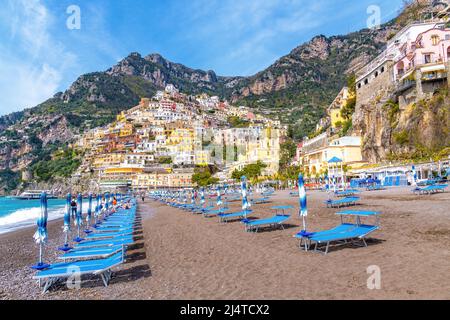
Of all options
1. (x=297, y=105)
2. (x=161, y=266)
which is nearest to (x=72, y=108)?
(x=297, y=105)

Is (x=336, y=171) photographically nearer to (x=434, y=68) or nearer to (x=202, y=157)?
(x=434, y=68)

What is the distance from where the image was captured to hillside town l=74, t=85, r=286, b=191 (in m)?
98.4

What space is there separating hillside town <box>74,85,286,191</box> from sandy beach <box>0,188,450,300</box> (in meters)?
62.5

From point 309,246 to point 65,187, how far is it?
399 ft

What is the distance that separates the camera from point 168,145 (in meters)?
120

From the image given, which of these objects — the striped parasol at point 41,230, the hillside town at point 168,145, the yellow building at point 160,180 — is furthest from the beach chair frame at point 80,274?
the yellow building at point 160,180

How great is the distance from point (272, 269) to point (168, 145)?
11649 centimetres

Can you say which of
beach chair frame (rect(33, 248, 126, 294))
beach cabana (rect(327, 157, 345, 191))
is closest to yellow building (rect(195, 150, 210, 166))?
A: beach cabana (rect(327, 157, 345, 191))

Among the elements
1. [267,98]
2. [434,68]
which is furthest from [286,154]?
[267,98]

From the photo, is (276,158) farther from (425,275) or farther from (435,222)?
(425,275)

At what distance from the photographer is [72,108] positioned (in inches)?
7303

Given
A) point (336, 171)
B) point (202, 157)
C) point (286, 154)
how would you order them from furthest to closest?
1. point (202, 157)
2. point (286, 154)
3. point (336, 171)

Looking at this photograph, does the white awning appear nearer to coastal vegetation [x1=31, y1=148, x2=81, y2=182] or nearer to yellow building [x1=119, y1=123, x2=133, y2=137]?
yellow building [x1=119, y1=123, x2=133, y2=137]

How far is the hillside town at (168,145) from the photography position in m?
98.4
